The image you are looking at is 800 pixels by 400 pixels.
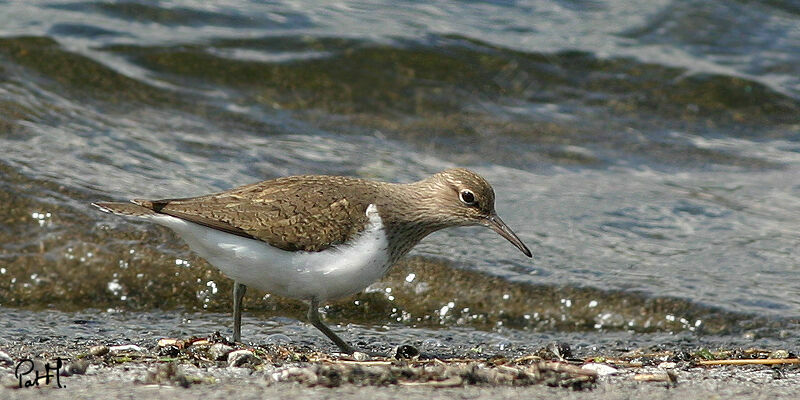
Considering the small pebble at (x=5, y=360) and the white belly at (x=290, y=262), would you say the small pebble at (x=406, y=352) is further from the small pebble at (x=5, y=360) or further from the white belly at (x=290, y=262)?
the small pebble at (x=5, y=360)

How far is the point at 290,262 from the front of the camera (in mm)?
5770

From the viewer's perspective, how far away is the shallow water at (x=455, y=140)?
24.4 ft

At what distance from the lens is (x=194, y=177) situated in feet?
28.6

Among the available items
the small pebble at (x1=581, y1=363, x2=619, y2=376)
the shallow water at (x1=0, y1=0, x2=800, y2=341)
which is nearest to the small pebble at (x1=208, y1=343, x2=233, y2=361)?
the small pebble at (x1=581, y1=363, x2=619, y2=376)

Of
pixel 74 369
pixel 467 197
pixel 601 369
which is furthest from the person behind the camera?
pixel 467 197

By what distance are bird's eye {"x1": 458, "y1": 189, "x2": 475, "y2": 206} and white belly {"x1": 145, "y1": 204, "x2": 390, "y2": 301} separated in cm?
87

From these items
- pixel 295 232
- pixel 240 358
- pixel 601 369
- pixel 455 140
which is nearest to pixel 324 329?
pixel 295 232

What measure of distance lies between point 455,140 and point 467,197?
4187mm

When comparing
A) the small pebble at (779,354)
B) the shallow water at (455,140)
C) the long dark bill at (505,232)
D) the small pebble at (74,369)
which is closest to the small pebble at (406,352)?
the long dark bill at (505,232)

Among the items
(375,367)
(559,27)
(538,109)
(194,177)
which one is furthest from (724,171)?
Result: (375,367)

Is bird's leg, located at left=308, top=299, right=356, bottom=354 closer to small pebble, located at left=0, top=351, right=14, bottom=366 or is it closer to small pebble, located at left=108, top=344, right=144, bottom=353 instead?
small pebble, located at left=108, top=344, right=144, bottom=353

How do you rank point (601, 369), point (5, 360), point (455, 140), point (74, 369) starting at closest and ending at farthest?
point (74, 369)
point (5, 360)
point (601, 369)
point (455, 140)

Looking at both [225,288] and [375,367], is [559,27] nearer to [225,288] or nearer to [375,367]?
[225,288]

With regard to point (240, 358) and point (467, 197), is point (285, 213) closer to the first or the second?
point (240, 358)
